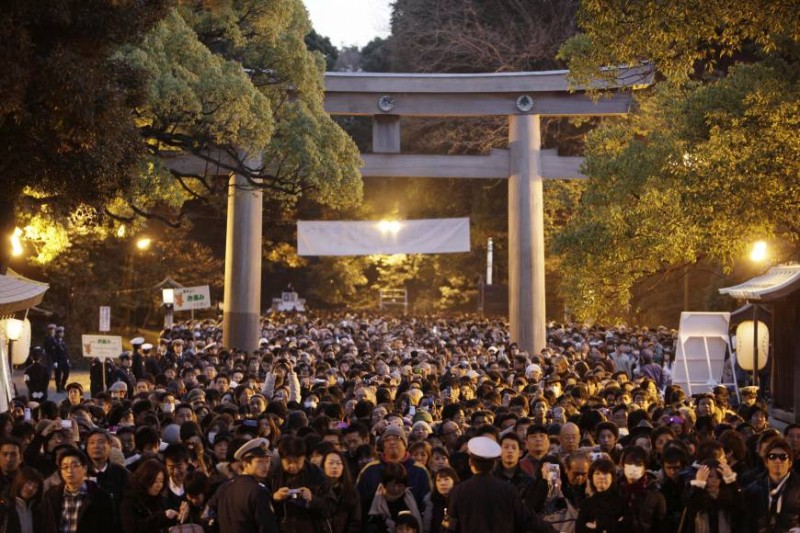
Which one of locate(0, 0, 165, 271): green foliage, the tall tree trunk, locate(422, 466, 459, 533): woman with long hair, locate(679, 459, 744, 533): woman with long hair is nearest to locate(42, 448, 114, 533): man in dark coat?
locate(422, 466, 459, 533): woman with long hair

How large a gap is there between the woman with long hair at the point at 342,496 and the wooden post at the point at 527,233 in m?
19.3

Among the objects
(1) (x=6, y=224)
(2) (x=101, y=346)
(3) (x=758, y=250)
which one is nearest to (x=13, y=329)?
(2) (x=101, y=346)

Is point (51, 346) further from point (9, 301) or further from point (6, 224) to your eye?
point (9, 301)

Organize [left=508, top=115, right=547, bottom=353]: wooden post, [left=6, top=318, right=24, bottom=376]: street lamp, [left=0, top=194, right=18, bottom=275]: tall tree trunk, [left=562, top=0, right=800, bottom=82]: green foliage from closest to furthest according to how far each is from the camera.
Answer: [left=562, top=0, right=800, bottom=82]: green foliage
[left=0, top=194, right=18, bottom=275]: tall tree trunk
[left=6, top=318, right=24, bottom=376]: street lamp
[left=508, top=115, right=547, bottom=353]: wooden post

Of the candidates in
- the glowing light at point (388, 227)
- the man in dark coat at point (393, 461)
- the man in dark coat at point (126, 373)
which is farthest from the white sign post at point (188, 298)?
the man in dark coat at point (393, 461)

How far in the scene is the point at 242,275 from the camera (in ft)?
82.9

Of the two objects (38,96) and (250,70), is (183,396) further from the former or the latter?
(250,70)

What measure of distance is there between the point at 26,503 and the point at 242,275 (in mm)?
17667

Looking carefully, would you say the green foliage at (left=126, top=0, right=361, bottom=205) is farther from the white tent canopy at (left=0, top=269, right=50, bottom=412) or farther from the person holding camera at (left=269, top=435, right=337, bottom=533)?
the person holding camera at (left=269, top=435, right=337, bottom=533)

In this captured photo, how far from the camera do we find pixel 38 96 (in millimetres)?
10617

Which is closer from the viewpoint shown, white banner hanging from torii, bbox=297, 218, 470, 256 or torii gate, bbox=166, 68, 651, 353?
torii gate, bbox=166, 68, 651, 353

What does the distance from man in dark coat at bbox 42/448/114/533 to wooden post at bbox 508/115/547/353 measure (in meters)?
19.9

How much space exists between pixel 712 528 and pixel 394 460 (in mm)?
2303

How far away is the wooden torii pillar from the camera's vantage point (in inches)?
1045
